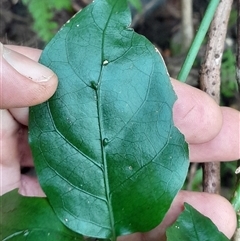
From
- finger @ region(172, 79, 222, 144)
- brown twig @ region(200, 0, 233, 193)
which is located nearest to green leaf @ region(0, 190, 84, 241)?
finger @ region(172, 79, 222, 144)

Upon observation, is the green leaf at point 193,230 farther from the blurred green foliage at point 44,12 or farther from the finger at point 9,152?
the blurred green foliage at point 44,12

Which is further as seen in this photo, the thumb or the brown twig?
the brown twig

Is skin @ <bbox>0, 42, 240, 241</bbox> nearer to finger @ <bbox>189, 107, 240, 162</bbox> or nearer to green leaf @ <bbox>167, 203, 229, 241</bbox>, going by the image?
finger @ <bbox>189, 107, 240, 162</bbox>

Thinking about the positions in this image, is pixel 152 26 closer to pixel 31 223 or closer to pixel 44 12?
pixel 44 12

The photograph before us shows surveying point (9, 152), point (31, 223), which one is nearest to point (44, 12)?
point (9, 152)

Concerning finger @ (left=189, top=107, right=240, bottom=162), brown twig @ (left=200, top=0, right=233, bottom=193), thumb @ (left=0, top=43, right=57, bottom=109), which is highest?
thumb @ (left=0, top=43, right=57, bottom=109)

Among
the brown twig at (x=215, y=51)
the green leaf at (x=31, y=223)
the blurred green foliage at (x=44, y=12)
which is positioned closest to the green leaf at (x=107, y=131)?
the green leaf at (x=31, y=223)
